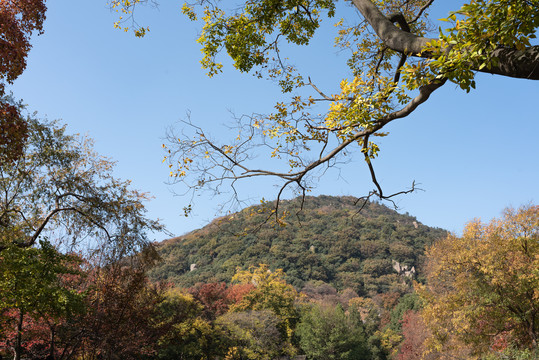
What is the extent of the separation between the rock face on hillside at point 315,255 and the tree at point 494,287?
138ft

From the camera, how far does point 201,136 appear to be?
5.33m

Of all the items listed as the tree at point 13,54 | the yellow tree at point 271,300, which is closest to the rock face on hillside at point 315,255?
the yellow tree at point 271,300

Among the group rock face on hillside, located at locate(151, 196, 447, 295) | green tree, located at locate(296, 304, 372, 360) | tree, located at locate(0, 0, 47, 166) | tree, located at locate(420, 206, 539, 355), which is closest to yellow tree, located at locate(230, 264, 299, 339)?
green tree, located at locate(296, 304, 372, 360)

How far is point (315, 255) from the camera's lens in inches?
2749

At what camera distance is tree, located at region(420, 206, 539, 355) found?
15.8 metres

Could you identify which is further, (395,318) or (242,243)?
(242,243)

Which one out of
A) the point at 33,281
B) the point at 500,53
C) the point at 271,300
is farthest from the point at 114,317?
the point at 271,300

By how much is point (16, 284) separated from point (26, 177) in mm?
2834

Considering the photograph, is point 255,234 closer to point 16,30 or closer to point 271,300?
point 16,30

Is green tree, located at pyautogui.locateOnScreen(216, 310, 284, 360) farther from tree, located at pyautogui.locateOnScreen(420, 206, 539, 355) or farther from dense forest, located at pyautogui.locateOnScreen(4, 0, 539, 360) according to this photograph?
tree, located at pyautogui.locateOnScreen(420, 206, 539, 355)

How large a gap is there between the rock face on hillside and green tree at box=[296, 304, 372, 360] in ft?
79.9

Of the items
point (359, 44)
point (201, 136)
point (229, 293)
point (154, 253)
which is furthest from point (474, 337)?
point (229, 293)

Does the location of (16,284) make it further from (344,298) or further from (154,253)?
(344,298)

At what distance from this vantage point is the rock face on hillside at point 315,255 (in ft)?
207
